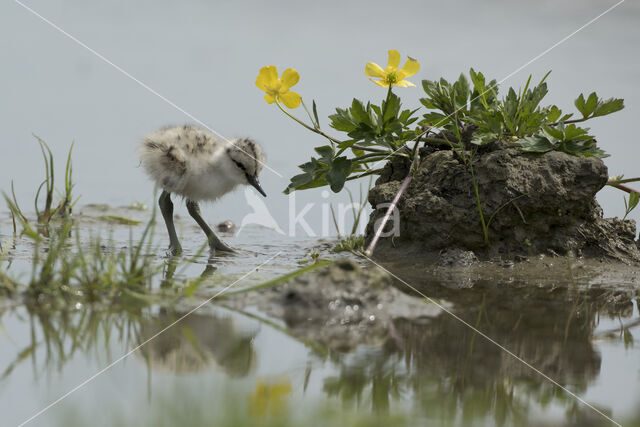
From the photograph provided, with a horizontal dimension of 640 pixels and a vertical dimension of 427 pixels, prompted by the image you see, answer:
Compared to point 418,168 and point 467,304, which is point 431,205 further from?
point 467,304

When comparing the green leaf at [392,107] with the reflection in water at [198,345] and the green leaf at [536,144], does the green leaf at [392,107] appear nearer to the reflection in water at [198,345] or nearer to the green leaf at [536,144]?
the green leaf at [536,144]

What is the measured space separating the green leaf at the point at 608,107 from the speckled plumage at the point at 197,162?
306 cm

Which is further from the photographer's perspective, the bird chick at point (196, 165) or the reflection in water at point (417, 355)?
the bird chick at point (196, 165)

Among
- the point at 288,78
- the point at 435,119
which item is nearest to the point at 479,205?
the point at 435,119

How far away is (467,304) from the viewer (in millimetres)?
3773

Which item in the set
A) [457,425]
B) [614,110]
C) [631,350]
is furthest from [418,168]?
[457,425]

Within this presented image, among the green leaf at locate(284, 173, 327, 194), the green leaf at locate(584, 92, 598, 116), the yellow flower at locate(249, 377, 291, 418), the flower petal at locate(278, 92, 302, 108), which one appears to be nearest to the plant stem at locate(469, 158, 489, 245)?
the green leaf at locate(584, 92, 598, 116)

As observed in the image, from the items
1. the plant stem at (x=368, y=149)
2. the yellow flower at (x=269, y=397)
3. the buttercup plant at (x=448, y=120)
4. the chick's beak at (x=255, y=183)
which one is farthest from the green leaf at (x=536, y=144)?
the yellow flower at (x=269, y=397)

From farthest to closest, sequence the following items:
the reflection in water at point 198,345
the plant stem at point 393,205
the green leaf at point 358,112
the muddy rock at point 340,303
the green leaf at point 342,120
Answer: the green leaf at point 342,120 → the green leaf at point 358,112 → the plant stem at point 393,205 → the muddy rock at point 340,303 → the reflection in water at point 198,345

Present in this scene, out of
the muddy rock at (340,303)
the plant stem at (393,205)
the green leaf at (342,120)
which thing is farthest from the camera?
the green leaf at (342,120)

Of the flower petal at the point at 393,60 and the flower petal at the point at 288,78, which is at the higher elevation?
the flower petal at the point at 393,60

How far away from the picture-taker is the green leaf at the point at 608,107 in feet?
17.0

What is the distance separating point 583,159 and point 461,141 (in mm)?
975

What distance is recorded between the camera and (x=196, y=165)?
19.5ft
